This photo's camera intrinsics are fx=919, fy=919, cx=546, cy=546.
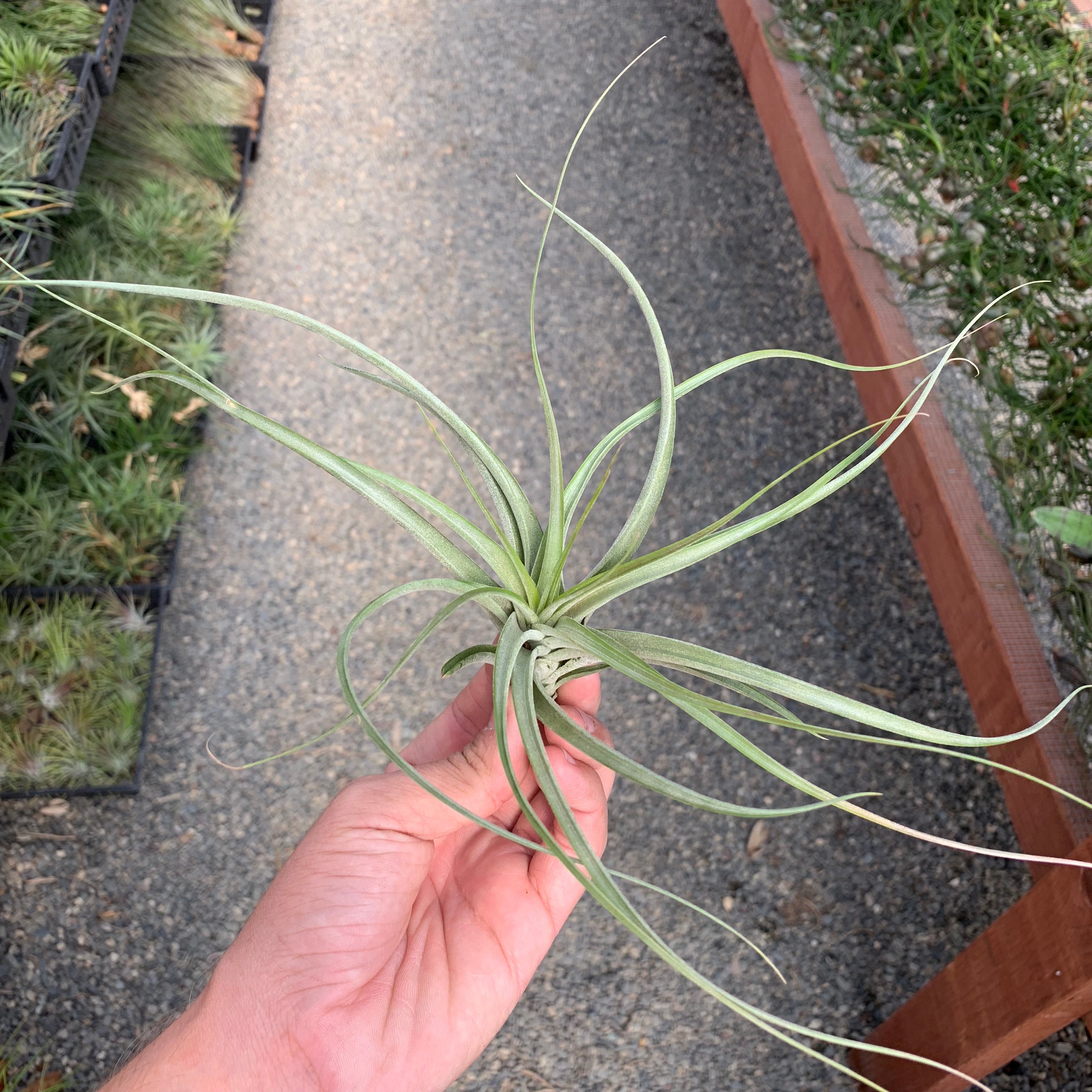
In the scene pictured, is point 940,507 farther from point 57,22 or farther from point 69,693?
point 57,22

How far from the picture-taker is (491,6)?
2531 mm

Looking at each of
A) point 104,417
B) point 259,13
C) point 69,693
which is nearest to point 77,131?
point 104,417

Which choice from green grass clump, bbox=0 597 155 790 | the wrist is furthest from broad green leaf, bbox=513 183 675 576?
green grass clump, bbox=0 597 155 790

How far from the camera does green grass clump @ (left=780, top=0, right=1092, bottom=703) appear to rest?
133 cm

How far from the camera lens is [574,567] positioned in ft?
5.65

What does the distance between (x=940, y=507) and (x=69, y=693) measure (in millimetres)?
1443

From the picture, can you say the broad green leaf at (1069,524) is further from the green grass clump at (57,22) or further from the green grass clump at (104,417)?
the green grass clump at (57,22)

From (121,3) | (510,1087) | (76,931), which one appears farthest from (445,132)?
(510,1087)

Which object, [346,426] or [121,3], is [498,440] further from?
[121,3]

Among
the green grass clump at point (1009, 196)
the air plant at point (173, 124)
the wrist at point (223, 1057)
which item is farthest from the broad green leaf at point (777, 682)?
the air plant at point (173, 124)

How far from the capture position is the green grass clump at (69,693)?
1478mm

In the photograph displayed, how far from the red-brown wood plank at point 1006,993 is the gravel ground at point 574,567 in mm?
164

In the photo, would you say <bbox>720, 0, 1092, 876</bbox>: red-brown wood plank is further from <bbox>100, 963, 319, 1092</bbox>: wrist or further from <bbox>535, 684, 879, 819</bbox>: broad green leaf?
<bbox>100, 963, 319, 1092</bbox>: wrist

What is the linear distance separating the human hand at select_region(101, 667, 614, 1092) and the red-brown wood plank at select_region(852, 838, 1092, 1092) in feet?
1.70
